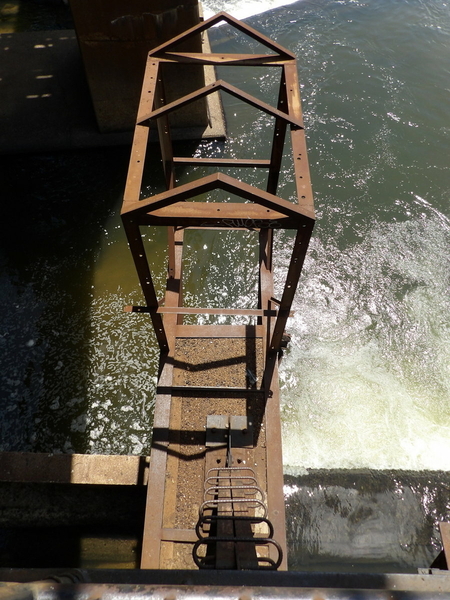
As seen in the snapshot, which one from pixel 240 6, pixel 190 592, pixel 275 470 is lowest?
pixel 275 470

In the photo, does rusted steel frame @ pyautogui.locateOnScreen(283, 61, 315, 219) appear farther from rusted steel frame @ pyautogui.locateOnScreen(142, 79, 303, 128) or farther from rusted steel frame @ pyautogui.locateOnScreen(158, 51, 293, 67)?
rusted steel frame @ pyautogui.locateOnScreen(158, 51, 293, 67)

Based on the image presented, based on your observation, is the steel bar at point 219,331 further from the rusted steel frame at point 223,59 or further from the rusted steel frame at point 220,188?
the rusted steel frame at point 223,59

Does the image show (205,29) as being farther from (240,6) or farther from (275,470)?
(240,6)

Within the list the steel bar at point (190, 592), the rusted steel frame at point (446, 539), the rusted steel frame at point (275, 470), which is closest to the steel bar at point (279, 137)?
the rusted steel frame at point (275, 470)

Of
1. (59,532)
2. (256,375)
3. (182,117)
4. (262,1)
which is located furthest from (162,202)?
→ (262,1)

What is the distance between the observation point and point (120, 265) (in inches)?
353

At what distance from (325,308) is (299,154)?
418 cm

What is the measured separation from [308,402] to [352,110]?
7.61 meters

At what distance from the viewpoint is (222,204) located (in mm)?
4133

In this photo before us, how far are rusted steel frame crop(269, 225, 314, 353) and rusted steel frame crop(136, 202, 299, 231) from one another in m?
0.14

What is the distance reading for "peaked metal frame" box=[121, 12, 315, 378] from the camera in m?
4.00

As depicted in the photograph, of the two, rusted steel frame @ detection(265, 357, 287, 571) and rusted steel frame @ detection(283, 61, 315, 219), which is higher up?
rusted steel frame @ detection(283, 61, 315, 219)

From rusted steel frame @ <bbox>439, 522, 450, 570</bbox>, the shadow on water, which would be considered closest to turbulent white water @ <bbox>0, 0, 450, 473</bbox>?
the shadow on water

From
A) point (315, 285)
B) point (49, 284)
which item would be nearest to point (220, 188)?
point (315, 285)
